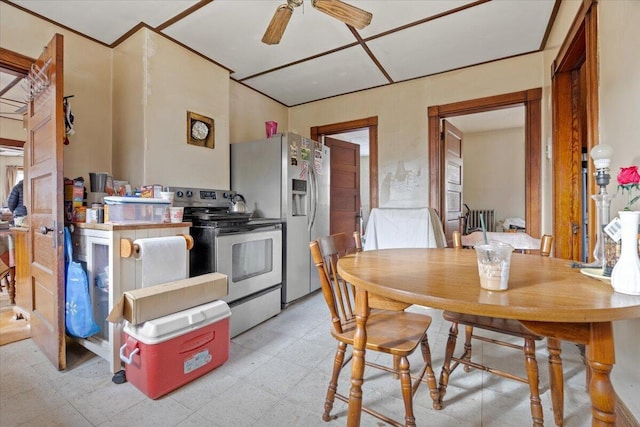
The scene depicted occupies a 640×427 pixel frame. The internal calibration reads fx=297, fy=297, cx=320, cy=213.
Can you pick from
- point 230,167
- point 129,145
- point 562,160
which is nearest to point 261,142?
point 230,167

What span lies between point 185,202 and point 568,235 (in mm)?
3129

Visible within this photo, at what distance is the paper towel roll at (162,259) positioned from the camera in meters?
1.79

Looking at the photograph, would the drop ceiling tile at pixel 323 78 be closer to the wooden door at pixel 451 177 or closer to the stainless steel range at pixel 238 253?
the wooden door at pixel 451 177

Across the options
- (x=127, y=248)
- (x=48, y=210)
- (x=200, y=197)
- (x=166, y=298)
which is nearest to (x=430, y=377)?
(x=166, y=298)

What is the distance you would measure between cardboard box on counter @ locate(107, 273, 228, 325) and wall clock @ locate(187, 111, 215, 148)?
1.49m

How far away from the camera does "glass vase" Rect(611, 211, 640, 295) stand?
0.83 metres

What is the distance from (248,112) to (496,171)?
5.03 m

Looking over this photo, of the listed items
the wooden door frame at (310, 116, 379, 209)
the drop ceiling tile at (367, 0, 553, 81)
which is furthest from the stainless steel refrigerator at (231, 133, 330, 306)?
the drop ceiling tile at (367, 0, 553, 81)

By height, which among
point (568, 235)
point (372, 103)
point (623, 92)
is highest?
point (372, 103)

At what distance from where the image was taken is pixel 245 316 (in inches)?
95.7

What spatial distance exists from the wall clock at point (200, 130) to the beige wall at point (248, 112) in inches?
20.0

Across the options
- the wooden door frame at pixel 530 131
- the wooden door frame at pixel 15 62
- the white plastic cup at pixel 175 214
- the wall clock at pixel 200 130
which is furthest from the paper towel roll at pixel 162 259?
the wooden door frame at pixel 530 131

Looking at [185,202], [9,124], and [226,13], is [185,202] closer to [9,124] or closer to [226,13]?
[226,13]

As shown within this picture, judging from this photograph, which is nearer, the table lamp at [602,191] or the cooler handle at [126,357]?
the table lamp at [602,191]
